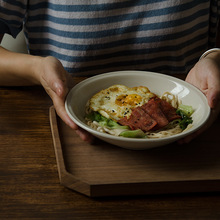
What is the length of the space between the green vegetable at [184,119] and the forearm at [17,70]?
64cm

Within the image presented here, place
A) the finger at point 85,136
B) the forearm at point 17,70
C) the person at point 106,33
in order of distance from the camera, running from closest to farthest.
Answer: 1. the finger at point 85,136
2. the forearm at point 17,70
3. the person at point 106,33

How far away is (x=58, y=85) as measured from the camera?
140 cm

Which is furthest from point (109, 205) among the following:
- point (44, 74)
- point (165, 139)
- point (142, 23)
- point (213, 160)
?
point (142, 23)

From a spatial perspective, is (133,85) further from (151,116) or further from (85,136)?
(85,136)

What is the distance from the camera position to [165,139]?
1.22 metres

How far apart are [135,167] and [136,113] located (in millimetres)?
241

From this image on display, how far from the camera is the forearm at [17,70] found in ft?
5.52

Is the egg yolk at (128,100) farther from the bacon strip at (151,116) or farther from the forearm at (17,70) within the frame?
the forearm at (17,70)

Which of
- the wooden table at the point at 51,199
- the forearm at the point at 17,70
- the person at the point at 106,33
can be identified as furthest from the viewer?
the person at the point at 106,33

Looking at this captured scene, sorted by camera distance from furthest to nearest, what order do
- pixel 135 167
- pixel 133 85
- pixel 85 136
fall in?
pixel 133 85 < pixel 85 136 < pixel 135 167

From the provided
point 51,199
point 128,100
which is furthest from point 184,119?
point 51,199

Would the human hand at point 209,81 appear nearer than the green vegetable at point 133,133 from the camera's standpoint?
No

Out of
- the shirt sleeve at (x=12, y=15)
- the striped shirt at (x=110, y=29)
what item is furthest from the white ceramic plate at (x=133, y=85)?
the shirt sleeve at (x=12, y=15)

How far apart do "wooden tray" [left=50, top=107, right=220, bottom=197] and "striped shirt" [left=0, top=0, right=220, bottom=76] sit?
0.65 m
